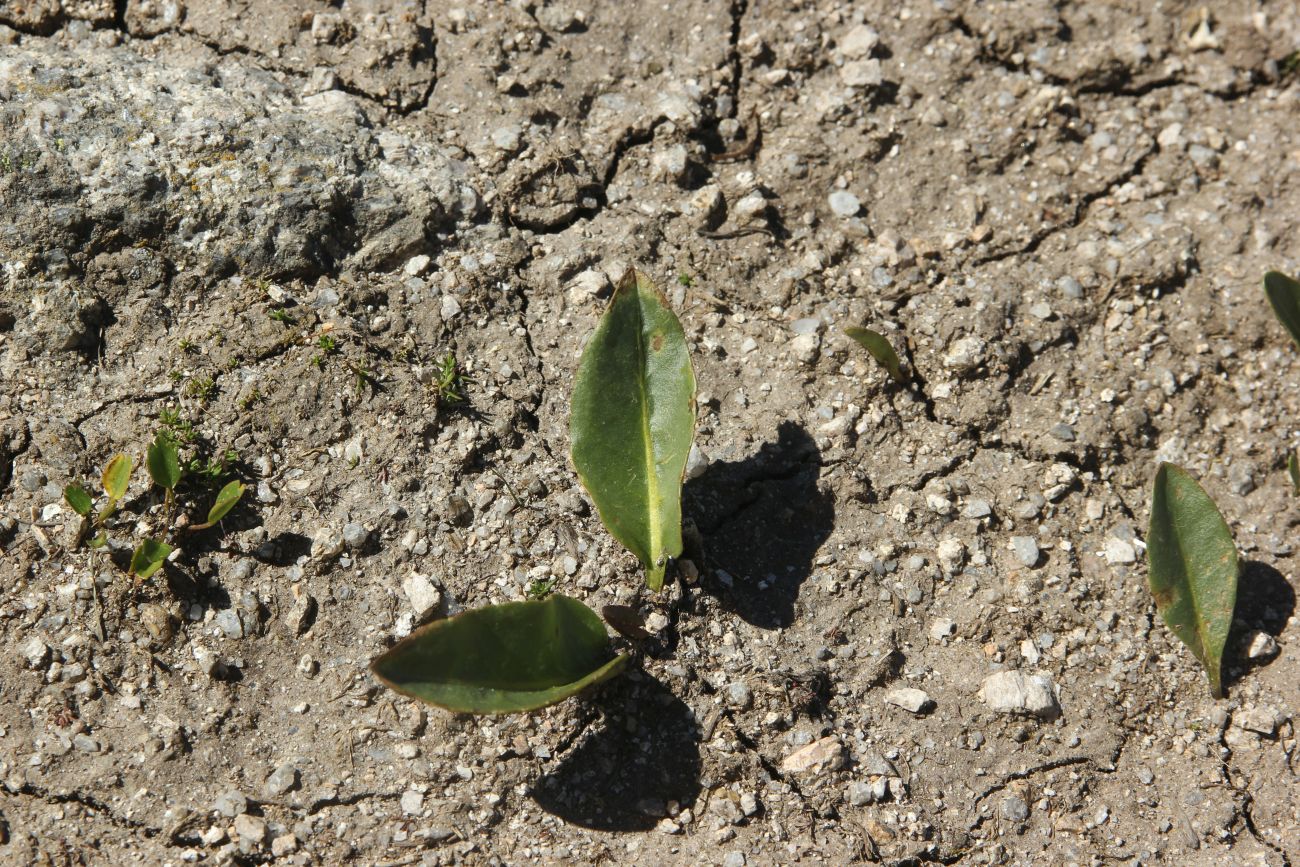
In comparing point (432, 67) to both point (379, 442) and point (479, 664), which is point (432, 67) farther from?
point (479, 664)

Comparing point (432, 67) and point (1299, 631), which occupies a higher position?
point (432, 67)

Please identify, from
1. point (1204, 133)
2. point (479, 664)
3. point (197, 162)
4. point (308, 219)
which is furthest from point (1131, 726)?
point (197, 162)

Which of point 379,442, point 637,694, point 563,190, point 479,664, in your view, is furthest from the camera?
point 563,190

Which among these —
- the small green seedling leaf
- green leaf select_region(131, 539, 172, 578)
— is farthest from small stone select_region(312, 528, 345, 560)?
the small green seedling leaf

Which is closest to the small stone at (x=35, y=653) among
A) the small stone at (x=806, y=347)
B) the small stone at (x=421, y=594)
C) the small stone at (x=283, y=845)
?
the small stone at (x=283, y=845)

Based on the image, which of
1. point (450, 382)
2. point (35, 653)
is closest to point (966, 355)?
point (450, 382)

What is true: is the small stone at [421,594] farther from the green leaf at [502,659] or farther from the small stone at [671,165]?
the small stone at [671,165]
